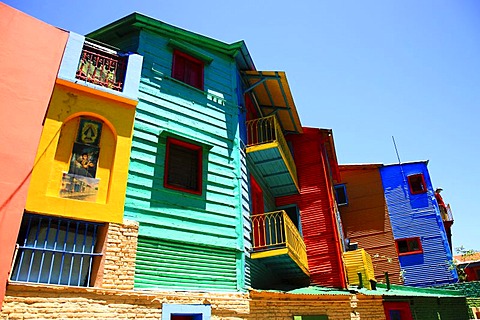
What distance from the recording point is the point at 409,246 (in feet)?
68.1

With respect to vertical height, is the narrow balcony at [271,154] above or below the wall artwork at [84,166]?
above

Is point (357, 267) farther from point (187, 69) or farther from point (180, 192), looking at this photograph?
point (187, 69)

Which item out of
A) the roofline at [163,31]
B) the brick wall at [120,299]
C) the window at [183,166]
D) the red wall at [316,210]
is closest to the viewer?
the brick wall at [120,299]

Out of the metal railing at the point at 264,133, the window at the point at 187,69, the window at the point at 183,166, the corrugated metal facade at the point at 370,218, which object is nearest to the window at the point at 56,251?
the window at the point at 183,166

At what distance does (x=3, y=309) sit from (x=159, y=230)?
3.31 m

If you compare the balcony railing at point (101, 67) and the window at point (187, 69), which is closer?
the balcony railing at point (101, 67)

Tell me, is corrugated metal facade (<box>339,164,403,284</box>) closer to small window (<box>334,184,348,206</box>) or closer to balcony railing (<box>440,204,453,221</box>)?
small window (<box>334,184,348,206</box>)

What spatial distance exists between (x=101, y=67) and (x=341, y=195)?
18011 millimetres

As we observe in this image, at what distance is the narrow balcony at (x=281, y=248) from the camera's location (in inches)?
403

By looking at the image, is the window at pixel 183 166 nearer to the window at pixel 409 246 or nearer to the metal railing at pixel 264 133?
the metal railing at pixel 264 133

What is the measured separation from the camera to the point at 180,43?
11320 millimetres

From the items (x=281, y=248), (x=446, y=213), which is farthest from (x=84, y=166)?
(x=446, y=213)

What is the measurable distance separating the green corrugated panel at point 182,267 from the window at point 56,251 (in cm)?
103

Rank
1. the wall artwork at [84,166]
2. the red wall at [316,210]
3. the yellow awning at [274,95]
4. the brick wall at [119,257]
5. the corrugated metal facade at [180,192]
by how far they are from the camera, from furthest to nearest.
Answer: the red wall at [316,210]
the yellow awning at [274,95]
the corrugated metal facade at [180,192]
the wall artwork at [84,166]
the brick wall at [119,257]
